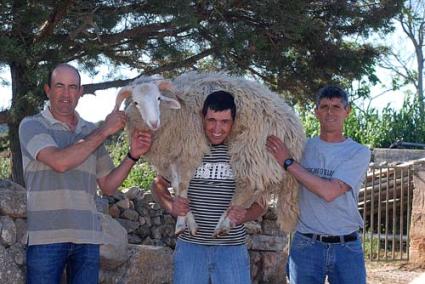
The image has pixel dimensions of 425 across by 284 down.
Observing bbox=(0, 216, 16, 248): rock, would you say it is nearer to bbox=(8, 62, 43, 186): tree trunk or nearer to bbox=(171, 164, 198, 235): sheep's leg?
bbox=(171, 164, 198, 235): sheep's leg

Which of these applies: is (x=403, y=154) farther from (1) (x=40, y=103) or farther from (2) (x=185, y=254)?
(2) (x=185, y=254)

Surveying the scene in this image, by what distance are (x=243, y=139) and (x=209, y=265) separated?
33.8 inches

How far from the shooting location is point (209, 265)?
12.2 feet

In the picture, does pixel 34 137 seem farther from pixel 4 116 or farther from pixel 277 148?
pixel 4 116

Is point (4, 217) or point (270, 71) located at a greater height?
point (270, 71)

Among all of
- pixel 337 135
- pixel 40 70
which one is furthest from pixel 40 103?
pixel 337 135

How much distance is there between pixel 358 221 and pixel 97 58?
4698 mm

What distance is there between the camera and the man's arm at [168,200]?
12.8 ft

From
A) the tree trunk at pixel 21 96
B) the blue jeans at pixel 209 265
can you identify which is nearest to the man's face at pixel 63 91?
the blue jeans at pixel 209 265

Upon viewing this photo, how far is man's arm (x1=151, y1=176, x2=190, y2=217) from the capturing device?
3.89 meters

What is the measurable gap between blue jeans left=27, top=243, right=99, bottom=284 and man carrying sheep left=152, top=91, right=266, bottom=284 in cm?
46

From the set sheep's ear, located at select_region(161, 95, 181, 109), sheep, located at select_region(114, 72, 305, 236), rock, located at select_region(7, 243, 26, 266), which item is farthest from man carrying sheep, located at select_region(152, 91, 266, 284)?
rock, located at select_region(7, 243, 26, 266)

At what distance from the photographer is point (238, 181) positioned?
405 cm

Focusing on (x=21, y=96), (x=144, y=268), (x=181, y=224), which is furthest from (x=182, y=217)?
(x=21, y=96)
